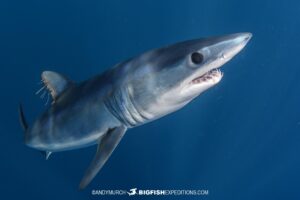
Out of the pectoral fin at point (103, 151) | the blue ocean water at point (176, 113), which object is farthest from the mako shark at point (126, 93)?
the blue ocean water at point (176, 113)

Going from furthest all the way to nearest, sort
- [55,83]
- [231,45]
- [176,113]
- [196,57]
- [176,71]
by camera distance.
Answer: [176,113] < [55,83] < [176,71] < [196,57] < [231,45]

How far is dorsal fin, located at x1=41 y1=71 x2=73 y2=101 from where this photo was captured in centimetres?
441

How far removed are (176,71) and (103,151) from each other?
44.0 inches

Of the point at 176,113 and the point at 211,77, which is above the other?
the point at 176,113

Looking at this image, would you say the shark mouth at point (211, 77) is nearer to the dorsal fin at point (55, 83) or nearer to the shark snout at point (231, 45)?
the shark snout at point (231, 45)

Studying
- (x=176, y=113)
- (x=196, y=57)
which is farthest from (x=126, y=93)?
(x=176, y=113)

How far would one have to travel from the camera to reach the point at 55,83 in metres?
4.44

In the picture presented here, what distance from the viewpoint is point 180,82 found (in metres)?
3.05

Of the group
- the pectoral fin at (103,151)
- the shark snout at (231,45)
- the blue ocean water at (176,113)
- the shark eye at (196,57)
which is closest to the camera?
the shark snout at (231,45)

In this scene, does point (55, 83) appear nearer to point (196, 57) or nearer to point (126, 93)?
point (126, 93)

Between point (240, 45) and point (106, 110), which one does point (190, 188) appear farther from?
point (240, 45)

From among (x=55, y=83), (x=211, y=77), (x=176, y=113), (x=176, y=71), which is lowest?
(x=211, y=77)

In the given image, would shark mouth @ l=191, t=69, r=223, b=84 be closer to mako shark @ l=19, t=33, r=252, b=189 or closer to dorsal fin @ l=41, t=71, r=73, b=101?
mako shark @ l=19, t=33, r=252, b=189

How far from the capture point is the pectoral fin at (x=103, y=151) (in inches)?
135
